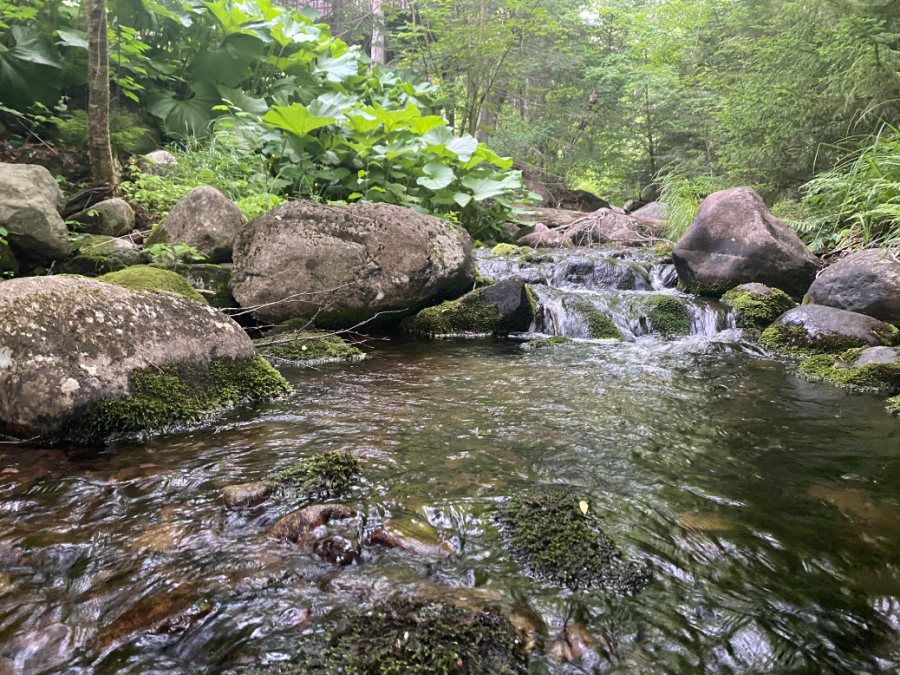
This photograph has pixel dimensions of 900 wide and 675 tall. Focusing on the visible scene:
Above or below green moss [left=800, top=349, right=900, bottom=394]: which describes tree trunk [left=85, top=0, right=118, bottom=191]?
above

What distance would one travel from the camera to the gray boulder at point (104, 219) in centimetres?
545

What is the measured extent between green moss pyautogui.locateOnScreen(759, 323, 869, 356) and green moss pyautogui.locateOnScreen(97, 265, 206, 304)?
610 cm

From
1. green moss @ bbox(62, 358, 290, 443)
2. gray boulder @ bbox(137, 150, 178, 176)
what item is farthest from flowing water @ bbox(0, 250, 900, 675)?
gray boulder @ bbox(137, 150, 178, 176)

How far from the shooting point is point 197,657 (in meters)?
1.35

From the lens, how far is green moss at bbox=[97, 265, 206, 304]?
13.5 ft

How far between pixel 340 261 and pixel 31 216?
2.74 metres

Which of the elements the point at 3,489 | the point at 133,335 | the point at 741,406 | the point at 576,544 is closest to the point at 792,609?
the point at 576,544

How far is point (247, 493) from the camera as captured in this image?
2100 mm

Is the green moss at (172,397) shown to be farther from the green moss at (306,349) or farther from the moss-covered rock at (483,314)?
the moss-covered rock at (483,314)

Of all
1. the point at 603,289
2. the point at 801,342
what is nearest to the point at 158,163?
the point at 603,289

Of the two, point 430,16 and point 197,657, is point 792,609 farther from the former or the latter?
point 430,16

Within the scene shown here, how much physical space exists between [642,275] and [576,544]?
7303 mm

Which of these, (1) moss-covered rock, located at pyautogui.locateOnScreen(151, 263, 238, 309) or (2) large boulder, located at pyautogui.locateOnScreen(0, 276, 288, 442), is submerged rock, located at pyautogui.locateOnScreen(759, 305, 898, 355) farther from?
(1) moss-covered rock, located at pyautogui.locateOnScreen(151, 263, 238, 309)

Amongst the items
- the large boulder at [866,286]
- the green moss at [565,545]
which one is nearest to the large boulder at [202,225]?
the green moss at [565,545]
